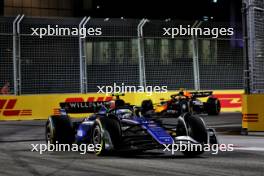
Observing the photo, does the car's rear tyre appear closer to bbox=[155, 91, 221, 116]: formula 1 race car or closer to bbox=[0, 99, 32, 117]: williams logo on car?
bbox=[155, 91, 221, 116]: formula 1 race car

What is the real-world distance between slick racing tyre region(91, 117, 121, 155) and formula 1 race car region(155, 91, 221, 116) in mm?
9637

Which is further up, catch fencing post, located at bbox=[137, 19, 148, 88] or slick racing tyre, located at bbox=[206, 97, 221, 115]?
catch fencing post, located at bbox=[137, 19, 148, 88]

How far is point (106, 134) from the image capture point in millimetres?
8914

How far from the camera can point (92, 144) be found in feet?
31.2

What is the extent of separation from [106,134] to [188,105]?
37.0ft

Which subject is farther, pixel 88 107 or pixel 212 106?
pixel 212 106

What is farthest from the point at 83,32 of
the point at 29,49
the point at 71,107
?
the point at 71,107

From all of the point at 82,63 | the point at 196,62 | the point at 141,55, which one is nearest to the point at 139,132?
the point at 82,63

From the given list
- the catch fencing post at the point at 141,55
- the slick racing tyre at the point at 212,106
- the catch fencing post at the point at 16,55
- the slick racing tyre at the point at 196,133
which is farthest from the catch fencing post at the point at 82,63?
the slick racing tyre at the point at 196,133

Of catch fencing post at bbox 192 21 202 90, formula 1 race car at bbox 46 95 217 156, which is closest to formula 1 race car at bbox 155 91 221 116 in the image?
catch fencing post at bbox 192 21 202 90

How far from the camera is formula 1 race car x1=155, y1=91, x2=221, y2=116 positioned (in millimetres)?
19766

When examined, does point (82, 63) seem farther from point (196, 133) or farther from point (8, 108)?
point (196, 133)

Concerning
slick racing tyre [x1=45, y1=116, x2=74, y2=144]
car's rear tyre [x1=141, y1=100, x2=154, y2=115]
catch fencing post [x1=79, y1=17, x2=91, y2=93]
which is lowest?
slick racing tyre [x1=45, y1=116, x2=74, y2=144]

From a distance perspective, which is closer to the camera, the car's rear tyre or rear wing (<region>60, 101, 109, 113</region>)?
the car's rear tyre
